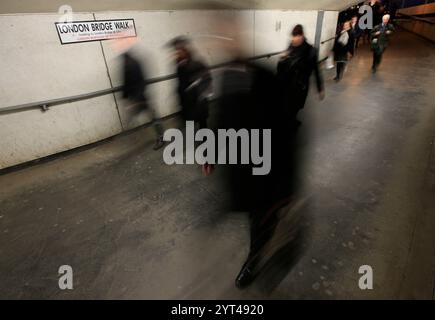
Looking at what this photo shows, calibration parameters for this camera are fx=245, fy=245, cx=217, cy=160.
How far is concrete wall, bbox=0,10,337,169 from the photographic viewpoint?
12.2 feet

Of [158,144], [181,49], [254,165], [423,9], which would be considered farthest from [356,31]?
[254,165]

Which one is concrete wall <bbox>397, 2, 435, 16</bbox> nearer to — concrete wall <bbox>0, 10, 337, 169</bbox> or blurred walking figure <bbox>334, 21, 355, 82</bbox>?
blurred walking figure <bbox>334, 21, 355, 82</bbox>

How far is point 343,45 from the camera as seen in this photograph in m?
7.38

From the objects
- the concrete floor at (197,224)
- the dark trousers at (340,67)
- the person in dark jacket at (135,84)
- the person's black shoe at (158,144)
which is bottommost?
the concrete floor at (197,224)

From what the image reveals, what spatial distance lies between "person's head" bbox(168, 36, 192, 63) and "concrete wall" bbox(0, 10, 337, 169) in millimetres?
200

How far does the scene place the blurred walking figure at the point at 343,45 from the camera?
7.20m

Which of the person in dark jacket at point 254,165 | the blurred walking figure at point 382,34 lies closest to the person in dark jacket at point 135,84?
the person in dark jacket at point 254,165

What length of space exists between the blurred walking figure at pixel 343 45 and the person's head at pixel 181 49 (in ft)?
19.3

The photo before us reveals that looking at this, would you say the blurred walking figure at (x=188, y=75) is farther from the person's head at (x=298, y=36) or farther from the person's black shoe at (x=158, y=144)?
the person's head at (x=298, y=36)

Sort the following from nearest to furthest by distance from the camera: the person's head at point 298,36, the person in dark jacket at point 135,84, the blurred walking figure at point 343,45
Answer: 1. the person's head at point 298,36
2. the person in dark jacket at point 135,84
3. the blurred walking figure at point 343,45

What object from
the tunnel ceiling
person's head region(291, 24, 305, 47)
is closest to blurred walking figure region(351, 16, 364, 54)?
the tunnel ceiling

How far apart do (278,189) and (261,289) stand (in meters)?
Result: 0.91

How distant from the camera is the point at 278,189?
2201 mm
